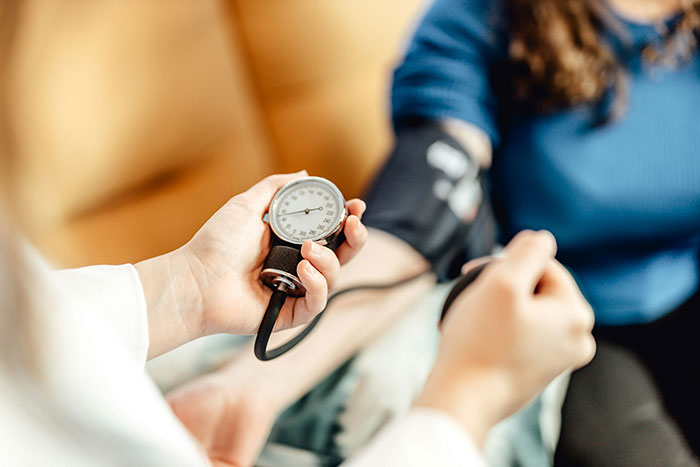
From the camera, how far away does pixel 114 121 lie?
52 centimetres

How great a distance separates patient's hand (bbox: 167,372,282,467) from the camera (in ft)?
1.23

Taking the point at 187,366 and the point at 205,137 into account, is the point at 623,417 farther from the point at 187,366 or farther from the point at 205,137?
the point at 205,137

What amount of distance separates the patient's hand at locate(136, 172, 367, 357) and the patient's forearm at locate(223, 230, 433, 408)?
0.50 feet

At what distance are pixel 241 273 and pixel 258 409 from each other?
198mm

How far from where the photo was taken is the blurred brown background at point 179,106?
1.04 feet

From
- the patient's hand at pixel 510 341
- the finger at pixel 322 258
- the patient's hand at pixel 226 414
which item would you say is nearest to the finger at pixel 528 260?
the patient's hand at pixel 510 341

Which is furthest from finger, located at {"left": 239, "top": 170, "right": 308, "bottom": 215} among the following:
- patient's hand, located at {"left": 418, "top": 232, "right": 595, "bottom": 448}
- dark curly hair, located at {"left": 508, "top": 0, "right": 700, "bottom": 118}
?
dark curly hair, located at {"left": 508, "top": 0, "right": 700, "bottom": 118}

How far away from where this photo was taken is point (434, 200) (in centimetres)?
53

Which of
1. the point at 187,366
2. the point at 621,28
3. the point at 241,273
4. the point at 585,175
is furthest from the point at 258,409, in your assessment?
the point at 621,28

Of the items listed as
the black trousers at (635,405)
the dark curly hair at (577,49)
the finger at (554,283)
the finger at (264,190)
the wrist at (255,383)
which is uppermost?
the finger at (264,190)

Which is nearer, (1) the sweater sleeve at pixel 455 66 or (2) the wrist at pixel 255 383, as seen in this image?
(2) the wrist at pixel 255 383

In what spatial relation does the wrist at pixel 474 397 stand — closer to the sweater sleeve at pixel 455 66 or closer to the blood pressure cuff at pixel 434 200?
the blood pressure cuff at pixel 434 200

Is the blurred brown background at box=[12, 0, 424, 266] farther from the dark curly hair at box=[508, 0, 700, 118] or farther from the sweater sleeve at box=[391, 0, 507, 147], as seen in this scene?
the dark curly hair at box=[508, 0, 700, 118]

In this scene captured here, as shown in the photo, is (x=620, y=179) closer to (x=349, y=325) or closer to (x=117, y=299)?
(x=349, y=325)
